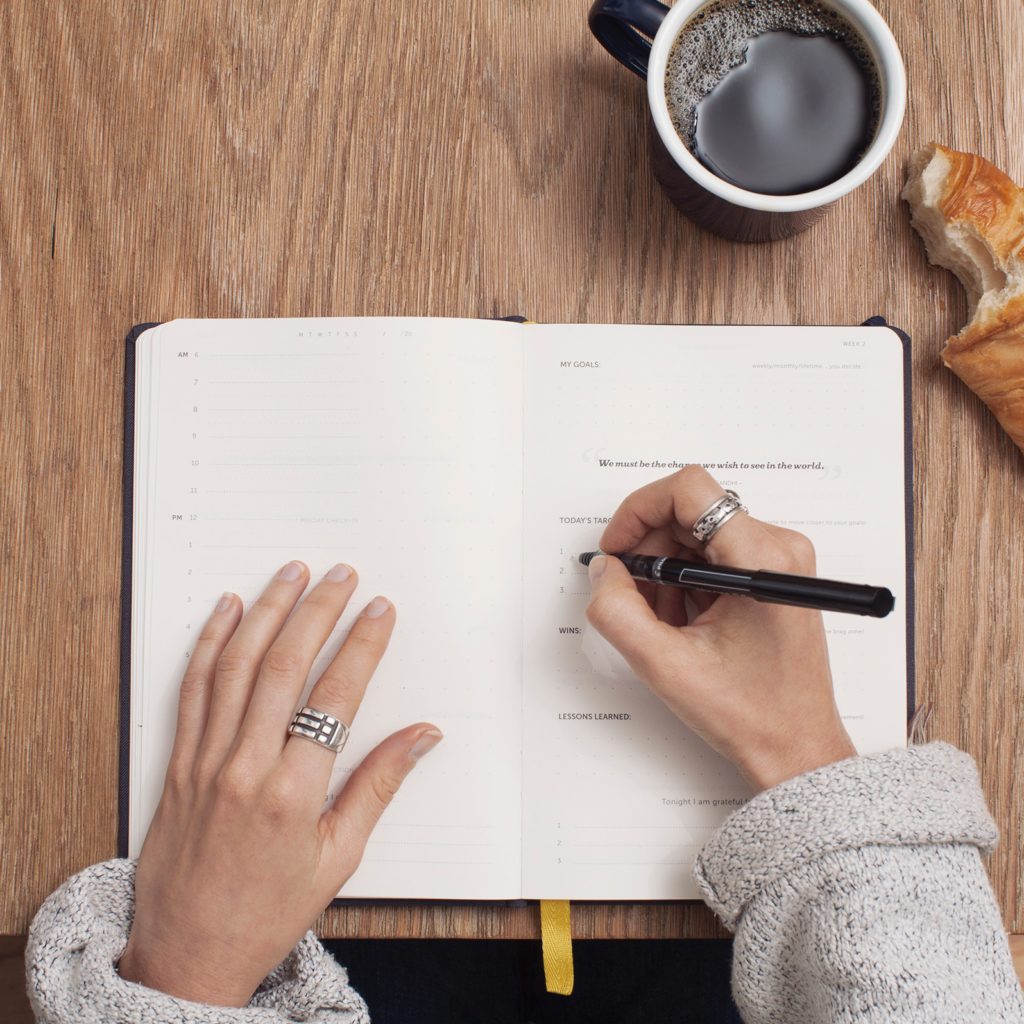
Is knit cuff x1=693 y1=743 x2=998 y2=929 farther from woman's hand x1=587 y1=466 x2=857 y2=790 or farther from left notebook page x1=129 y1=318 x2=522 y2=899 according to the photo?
left notebook page x1=129 y1=318 x2=522 y2=899

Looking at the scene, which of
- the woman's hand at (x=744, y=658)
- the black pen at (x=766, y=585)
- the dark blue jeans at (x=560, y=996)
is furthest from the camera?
the dark blue jeans at (x=560, y=996)

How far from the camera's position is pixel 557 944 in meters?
0.57

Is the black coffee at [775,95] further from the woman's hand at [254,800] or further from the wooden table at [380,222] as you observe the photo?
the woman's hand at [254,800]

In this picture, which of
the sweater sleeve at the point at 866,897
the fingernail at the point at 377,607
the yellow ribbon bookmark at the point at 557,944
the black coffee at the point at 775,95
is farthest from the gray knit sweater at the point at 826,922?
the black coffee at the point at 775,95

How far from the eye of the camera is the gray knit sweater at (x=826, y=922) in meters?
0.47

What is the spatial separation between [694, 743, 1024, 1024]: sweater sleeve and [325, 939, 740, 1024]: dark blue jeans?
0.86 ft

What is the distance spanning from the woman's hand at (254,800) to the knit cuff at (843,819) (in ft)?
0.69

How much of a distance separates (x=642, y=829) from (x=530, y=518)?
231mm

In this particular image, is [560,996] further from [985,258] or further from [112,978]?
[985,258]

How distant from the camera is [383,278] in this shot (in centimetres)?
62

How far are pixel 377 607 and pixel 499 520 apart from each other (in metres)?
0.11

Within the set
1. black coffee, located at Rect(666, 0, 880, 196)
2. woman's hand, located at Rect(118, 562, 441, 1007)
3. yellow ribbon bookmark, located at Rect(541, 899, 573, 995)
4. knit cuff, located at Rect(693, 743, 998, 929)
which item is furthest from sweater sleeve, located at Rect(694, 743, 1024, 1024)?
black coffee, located at Rect(666, 0, 880, 196)

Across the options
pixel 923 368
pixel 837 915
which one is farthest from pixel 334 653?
pixel 923 368

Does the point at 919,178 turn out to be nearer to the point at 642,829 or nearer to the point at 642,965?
the point at 642,829
